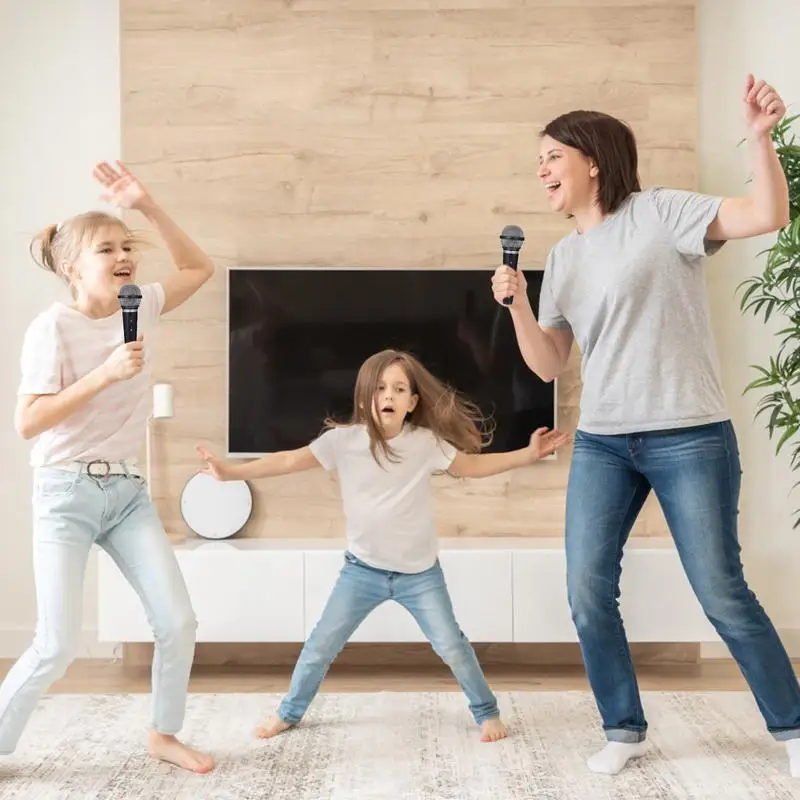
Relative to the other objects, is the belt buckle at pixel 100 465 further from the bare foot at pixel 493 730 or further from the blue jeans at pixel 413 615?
the bare foot at pixel 493 730

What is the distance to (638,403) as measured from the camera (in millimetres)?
2477

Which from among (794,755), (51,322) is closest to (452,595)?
(794,755)

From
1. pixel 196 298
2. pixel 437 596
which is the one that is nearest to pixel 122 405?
pixel 437 596

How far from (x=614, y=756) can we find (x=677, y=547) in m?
0.56

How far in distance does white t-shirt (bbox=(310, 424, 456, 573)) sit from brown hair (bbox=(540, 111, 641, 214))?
34.9 inches

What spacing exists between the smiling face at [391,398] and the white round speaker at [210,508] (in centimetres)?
128

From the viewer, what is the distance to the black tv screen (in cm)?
417

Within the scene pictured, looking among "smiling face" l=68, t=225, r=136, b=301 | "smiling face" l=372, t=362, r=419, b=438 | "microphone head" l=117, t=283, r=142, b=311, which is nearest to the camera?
"microphone head" l=117, t=283, r=142, b=311

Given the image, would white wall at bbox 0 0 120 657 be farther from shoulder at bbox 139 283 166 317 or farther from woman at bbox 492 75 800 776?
woman at bbox 492 75 800 776

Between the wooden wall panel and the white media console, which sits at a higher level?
the wooden wall panel

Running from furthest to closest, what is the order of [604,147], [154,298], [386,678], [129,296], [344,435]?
[386,678]
[344,435]
[154,298]
[604,147]
[129,296]

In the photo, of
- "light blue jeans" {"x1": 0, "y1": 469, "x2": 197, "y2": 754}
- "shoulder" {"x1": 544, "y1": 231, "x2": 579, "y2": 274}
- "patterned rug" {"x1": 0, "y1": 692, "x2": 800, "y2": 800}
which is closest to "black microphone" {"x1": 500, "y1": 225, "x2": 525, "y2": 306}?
"shoulder" {"x1": 544, "y1": 231, "x2": 579, "y2": 274}

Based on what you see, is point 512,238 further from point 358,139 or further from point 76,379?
point 358,139

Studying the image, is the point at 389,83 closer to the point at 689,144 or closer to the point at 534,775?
the point at 689,144
